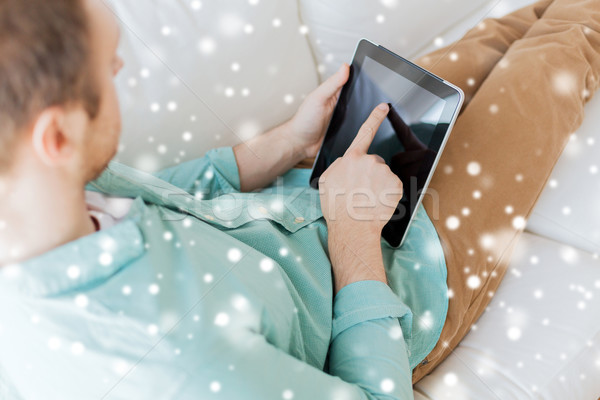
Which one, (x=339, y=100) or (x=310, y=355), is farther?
(x=339, y=100)

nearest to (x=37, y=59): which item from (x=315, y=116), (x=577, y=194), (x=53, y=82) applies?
(x=53, y=82)

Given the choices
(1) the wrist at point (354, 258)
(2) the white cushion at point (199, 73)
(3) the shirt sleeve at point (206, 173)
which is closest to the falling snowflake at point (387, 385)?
(1) the wrist at point (354, 258)

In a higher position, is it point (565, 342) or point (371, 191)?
point (371, 191)

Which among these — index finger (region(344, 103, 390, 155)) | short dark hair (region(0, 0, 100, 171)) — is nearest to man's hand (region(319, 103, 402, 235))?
index finger (region(344, 103, 390, 155))

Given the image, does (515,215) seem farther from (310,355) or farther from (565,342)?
(310,355)

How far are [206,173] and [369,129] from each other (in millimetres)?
362

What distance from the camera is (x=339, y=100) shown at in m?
0.88

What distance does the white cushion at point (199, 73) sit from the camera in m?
0.90

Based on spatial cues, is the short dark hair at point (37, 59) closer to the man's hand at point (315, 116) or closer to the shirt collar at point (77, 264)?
the shirt collar at point (77, 264)

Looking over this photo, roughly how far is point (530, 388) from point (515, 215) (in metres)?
0.30

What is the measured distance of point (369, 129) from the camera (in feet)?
2.60

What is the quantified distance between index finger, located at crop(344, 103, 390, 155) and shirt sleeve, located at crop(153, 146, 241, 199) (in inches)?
11.0

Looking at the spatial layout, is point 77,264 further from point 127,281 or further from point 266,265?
point 266,265

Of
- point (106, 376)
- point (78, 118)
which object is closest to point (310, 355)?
point (106, 376)
